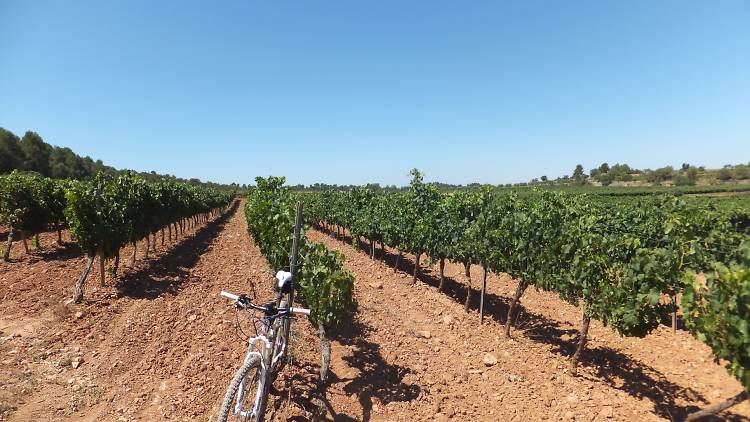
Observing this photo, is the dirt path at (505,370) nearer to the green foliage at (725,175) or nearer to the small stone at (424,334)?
the small stone at (424,334)

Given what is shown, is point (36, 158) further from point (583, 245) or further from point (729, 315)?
point (729, 315)

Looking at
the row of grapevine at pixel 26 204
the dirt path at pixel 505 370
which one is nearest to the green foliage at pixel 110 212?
the row of grapevine at pixel 26 204

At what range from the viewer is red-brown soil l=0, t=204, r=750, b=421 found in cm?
639

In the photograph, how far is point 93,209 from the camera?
11969mm

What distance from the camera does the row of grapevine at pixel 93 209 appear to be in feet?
38.1

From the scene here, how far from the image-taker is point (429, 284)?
54.3 feet

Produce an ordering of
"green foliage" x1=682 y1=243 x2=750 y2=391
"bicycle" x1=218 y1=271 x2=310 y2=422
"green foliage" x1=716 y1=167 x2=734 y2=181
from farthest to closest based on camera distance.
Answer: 1. "green foliage" x1=716 y1=167 x2=734 y2=181
2. "green foliage" x1=682 y1=243 x2=750 y2=391
3. "bicycle" x1=218 y1=271 x2=310 y2=422

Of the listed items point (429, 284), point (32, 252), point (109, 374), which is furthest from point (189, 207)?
point (109, 374)

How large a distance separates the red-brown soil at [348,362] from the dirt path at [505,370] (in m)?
0.04

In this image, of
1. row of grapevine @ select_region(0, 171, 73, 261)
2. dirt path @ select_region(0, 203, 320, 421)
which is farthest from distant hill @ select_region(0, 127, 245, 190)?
dirt path @ select_region(0, 203, 320, 421)

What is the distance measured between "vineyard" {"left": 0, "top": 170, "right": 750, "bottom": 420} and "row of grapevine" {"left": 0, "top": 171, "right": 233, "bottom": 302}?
0.35ft

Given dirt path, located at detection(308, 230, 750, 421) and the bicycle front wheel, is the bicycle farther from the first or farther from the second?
dirt path, located at detection(308, 230, 750, 421)

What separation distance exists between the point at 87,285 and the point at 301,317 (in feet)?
26.2

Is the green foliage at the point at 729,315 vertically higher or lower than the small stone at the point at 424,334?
higher
